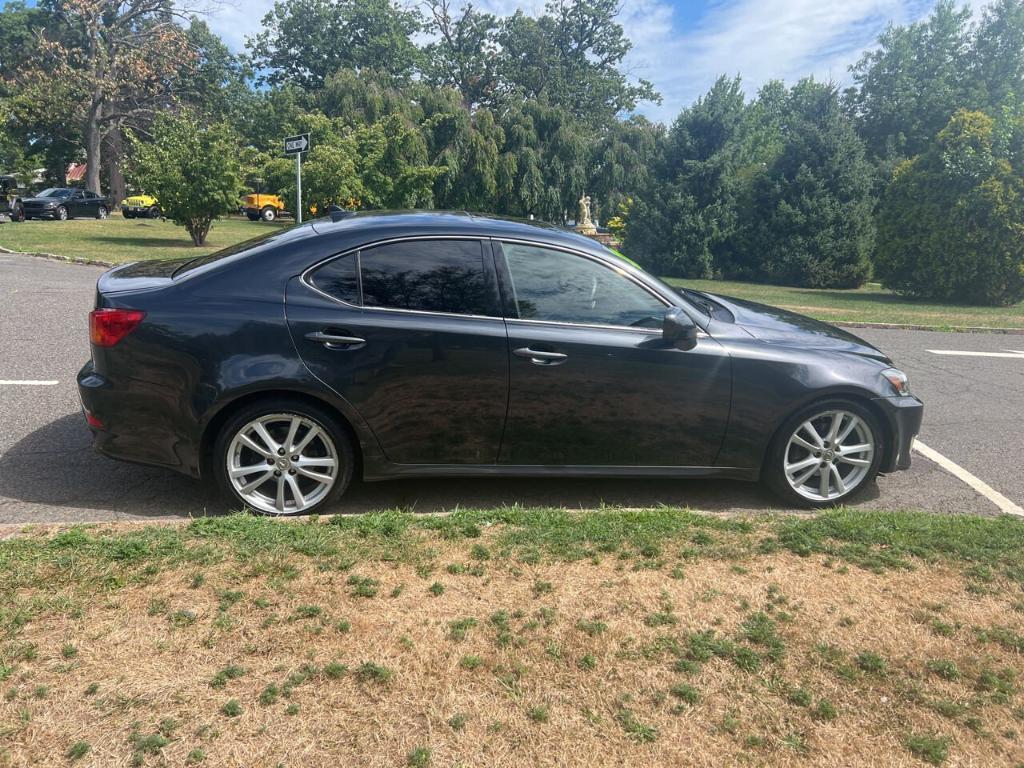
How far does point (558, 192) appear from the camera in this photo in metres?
35.7

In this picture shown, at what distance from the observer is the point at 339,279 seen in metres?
4.01

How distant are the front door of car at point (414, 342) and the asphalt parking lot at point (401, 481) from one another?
0.49 metres

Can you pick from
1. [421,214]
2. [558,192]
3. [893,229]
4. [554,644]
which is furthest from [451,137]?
[554,644]

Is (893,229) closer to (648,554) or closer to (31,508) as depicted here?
(648,554)

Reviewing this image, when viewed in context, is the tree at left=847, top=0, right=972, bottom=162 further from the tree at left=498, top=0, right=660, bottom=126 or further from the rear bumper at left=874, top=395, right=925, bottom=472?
the rear bumper at left=874, top=395, right=925, bottom=472

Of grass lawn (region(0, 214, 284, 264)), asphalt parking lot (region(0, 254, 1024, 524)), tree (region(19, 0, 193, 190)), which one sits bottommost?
asphalt parking lot (region(0, 254, 1024, 524))

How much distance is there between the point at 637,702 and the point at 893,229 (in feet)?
66.4

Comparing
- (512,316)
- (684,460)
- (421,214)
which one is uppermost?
(421,214)

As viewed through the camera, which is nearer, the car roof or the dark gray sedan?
the dark gray sedan

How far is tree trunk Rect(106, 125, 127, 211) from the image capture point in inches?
1916

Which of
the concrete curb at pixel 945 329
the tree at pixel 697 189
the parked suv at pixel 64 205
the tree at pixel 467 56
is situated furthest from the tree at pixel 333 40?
the concrete curb at pixel 945 329

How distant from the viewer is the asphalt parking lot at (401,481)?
4.21 metres

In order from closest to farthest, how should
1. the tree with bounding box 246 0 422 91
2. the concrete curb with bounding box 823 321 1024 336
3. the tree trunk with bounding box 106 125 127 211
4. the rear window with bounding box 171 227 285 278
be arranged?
1. the rear window with bounding box 171 227 285 278
2. the concrete curb with bounding box 823 321 1024 336
3. the tree trunk with bounding box 106 125 127 211
4. the tree with bounding box 246 0 422 91

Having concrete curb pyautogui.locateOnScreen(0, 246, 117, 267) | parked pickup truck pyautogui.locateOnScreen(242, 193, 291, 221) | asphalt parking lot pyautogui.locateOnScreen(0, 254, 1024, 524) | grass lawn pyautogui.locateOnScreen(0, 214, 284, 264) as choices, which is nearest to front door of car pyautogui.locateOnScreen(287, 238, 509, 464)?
asphalt parking lot pyautogui.locateOnScreen(0, 254, 1024, 524)
